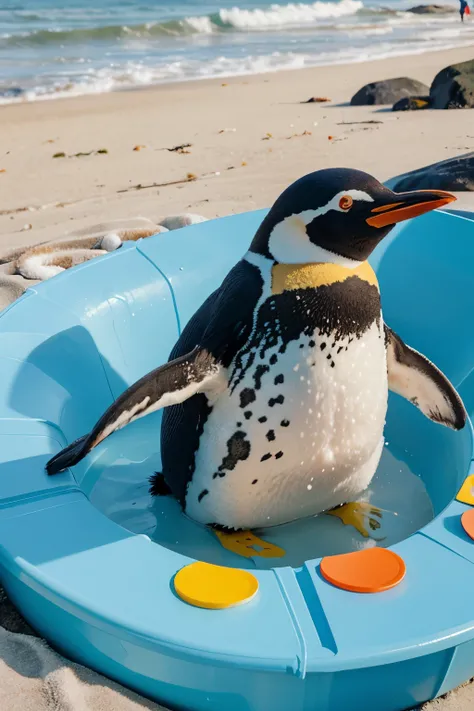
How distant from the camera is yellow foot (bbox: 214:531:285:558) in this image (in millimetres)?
2562

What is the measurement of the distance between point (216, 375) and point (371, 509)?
88 cm

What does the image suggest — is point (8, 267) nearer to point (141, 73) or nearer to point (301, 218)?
point (301, 218)

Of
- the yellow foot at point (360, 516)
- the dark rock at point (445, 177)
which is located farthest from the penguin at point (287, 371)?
the dark rock at point (445, 177)

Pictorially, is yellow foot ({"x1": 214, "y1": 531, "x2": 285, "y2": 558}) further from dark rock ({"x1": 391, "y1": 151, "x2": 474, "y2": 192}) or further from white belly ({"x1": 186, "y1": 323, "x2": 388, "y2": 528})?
dark rock ({"x1": 391, "y1": 151, "x2": 474, "y2": 192})

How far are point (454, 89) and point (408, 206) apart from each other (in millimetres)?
7729

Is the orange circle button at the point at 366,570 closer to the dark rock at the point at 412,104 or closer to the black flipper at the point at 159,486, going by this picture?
the black flipper at the point at 159,486

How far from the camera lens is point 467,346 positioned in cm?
346

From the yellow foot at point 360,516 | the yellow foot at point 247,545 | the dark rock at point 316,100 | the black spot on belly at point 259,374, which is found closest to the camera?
the black spot on belly at point 259,374

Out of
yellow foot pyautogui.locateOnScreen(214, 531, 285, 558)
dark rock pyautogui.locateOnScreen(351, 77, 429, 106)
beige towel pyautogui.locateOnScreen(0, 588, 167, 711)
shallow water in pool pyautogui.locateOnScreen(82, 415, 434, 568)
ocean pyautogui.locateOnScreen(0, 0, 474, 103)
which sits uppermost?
ocean pyautogui.locateOnScreen(0, 0, 474, 103)

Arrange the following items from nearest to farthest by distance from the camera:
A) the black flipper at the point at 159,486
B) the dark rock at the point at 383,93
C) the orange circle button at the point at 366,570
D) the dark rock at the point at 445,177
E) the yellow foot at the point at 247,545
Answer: the orange circle button at the point at 366,570 < the yellow foot at the point at 247,545 < the black flipper at the point at 159,486 < the dark rock at the point at 445,177 < the dark rock at the point at 383,93

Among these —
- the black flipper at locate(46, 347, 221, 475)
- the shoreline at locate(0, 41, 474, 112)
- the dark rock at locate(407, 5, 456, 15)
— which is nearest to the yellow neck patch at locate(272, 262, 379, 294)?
the black flipper at locate(46, 347, 221, 475)

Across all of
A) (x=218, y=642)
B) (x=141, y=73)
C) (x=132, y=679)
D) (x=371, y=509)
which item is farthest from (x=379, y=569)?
(x=141, y=73)

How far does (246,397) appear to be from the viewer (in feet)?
7.68

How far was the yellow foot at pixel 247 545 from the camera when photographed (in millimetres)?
2562
